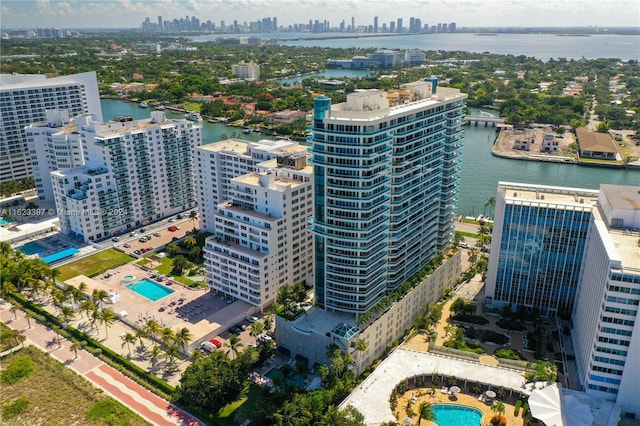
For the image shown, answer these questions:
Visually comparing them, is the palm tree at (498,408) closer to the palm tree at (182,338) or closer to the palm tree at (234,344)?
the palm tree at (234,344)

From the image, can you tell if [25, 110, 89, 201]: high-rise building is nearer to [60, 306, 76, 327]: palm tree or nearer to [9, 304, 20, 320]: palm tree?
[9, 304, 20, 320]: palm tree

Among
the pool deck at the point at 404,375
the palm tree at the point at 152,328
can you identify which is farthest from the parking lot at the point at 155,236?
the pool deck at the point at 404,375

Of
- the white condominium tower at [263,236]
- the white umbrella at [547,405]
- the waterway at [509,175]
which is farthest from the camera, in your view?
the waterway at [509,175]

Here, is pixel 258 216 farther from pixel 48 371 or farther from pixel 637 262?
pixel 637 262

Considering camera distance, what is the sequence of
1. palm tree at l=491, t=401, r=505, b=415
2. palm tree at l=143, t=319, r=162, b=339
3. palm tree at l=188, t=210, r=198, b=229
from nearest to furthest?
palm tree at l=491, t=401, r=505, b=415 < palm tree at l=143, t=319, r=162, b=339 < palm tree at l=188, t=210, r=198, b=229

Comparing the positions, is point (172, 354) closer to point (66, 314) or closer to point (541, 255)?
point (66, 314)

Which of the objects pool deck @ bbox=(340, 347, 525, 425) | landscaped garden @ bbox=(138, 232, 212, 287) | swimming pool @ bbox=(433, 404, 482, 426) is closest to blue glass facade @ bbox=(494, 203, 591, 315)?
pool deck @ bbox=(340, 347, 525, 425)
